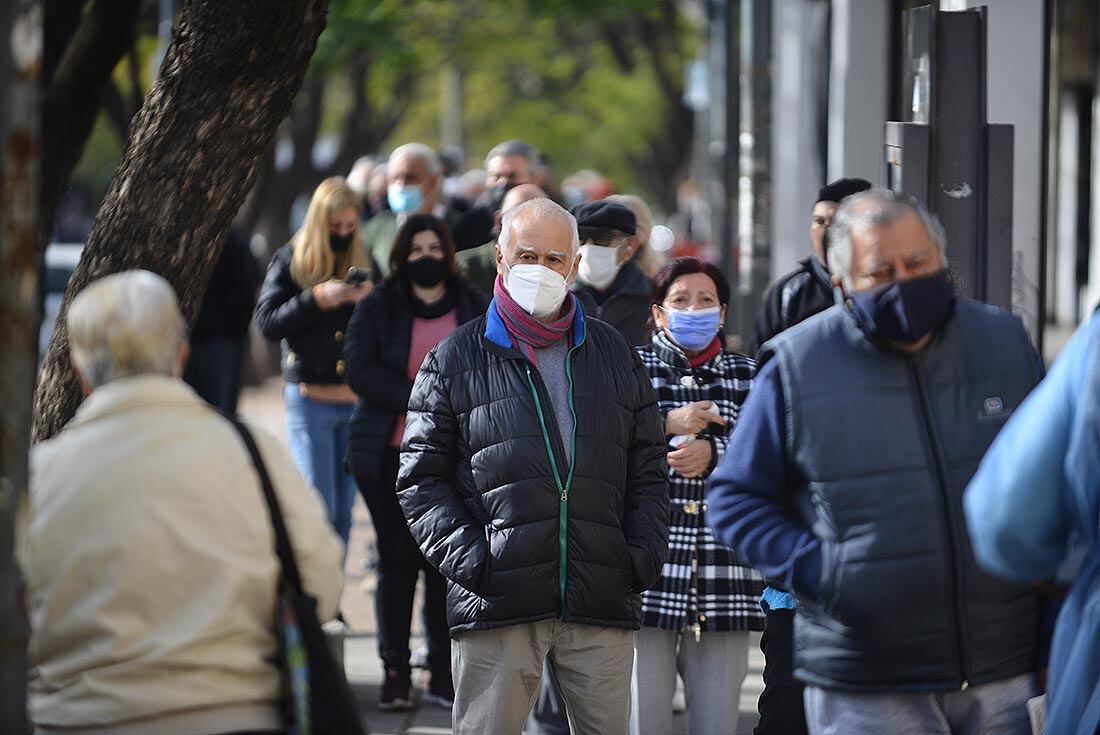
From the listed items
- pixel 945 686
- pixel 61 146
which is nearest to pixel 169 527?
pixel 945 686

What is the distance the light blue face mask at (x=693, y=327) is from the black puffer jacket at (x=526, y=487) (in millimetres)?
687

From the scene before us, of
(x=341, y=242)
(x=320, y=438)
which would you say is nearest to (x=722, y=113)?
(x=341, y=242)

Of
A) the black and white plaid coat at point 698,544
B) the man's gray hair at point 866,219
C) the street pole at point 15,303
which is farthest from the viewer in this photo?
the black and white plaid coat at point 698,544

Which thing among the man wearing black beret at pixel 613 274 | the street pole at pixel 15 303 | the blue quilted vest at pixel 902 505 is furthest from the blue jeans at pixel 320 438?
the street pole at pixel 15 303

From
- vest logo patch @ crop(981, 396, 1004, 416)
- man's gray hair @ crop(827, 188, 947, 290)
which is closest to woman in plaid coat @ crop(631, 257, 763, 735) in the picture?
man's gray hair @ crop(827, 188, 947, 290)

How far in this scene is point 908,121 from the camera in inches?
256

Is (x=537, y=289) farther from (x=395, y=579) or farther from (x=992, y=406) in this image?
(x=395, y=579)

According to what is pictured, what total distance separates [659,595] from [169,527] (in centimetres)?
243

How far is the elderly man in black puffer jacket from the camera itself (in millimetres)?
5109

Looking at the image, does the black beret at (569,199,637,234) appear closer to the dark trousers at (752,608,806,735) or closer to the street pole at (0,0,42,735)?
the dark trousers at (752,608,806,735)

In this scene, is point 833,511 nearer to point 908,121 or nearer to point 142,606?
point 142,606

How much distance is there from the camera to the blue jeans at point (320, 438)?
28.0ft

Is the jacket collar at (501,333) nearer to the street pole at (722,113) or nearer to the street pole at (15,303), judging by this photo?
the street pole at (15,303)

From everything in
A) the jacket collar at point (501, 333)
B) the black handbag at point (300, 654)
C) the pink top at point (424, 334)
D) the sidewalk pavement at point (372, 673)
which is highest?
the jacket collar at point (501, 333)
